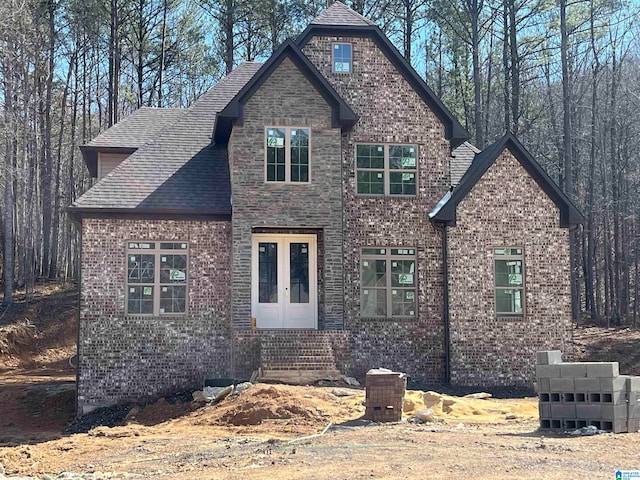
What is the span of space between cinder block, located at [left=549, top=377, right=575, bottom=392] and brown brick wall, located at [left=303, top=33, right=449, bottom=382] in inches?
269

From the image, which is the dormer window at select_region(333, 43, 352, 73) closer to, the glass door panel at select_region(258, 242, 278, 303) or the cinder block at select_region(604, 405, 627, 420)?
the glass door panel at select_region(258, 242, 278, 303)

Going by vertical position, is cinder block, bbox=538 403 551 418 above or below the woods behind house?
below

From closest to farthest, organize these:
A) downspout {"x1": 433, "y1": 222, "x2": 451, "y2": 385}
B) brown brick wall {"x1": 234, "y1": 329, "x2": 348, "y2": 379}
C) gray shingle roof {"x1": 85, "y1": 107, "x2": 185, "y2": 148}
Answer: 1. brown brick wall {"x1": 234, "y1": 329, "x2": 348, "y2": 379}
2. downspout {"x1": 433, "y1": 222, "x2": 451, "y2": 385}
3. gray shingle roof {"x1": 85, "y1": 107, "x2": 185, "y2": 148}

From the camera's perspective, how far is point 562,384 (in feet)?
41.1

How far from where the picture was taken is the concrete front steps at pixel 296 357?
680 inches

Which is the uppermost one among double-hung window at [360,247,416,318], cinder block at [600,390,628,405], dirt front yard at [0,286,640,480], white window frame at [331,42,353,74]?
white window frame at [331,42,353,74]

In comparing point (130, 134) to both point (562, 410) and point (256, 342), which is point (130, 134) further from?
point (562, 410)

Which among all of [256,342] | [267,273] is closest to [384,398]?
[256,342]

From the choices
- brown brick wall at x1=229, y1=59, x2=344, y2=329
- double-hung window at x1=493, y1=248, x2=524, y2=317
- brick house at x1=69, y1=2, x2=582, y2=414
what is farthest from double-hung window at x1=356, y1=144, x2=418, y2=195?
double-hung window at x1=493, y1=248, x2=524, y2=317

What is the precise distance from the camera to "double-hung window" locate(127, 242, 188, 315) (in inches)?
725

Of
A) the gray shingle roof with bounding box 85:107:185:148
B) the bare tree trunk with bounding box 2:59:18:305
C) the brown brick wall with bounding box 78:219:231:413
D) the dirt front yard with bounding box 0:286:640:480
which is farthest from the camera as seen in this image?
the bare tree trunk with bounding box 2:59:18:305

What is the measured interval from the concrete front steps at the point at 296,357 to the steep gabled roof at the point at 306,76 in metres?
4.91

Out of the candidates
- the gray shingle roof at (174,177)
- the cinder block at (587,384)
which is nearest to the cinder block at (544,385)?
the cinder block at (587,384)

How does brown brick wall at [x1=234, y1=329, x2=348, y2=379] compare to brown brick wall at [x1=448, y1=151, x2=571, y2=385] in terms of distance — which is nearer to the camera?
brown brick wall at [x1=234, y1=329, x2=348, y2=379]
